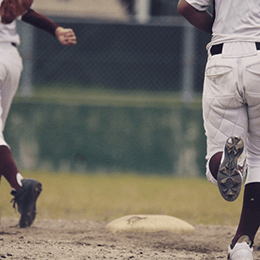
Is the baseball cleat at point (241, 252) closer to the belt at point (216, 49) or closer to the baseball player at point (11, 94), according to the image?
the belt at point (216, 49)

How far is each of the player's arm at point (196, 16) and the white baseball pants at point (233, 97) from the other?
23 centimetres

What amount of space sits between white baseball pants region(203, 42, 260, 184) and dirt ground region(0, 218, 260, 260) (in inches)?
25.7

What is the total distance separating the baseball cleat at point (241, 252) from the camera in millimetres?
2717

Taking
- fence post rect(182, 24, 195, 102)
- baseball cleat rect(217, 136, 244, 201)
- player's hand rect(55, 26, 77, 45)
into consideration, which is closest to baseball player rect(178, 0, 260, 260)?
baseball cleat rect(217, 136, 244, 201)

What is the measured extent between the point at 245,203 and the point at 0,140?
1.75m

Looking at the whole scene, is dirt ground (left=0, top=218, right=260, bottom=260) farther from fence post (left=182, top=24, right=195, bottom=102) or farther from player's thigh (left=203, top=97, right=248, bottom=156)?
fence post (left=182, top=24, right=195, bottom=102)

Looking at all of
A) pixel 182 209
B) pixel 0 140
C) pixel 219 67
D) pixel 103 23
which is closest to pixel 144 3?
pixel 103 23

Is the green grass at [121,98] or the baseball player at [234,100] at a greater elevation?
the baseball player at [234,100]

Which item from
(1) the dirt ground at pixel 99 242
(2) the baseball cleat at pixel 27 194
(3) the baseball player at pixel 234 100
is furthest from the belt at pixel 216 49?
(2) the baseball cleat at pixel 27 194

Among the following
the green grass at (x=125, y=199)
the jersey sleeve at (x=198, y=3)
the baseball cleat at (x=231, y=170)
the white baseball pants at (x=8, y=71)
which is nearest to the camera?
the baseball cleat at (x=231, y=170)

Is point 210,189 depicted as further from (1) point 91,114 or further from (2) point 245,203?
(2) point 245,203

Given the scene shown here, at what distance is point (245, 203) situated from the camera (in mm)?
2891

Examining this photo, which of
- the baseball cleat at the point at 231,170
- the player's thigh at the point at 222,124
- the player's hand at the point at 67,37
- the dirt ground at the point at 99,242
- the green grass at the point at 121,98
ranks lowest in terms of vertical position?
the dirt ground at the point at 99,242

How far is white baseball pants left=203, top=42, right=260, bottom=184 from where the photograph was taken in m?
2.71
